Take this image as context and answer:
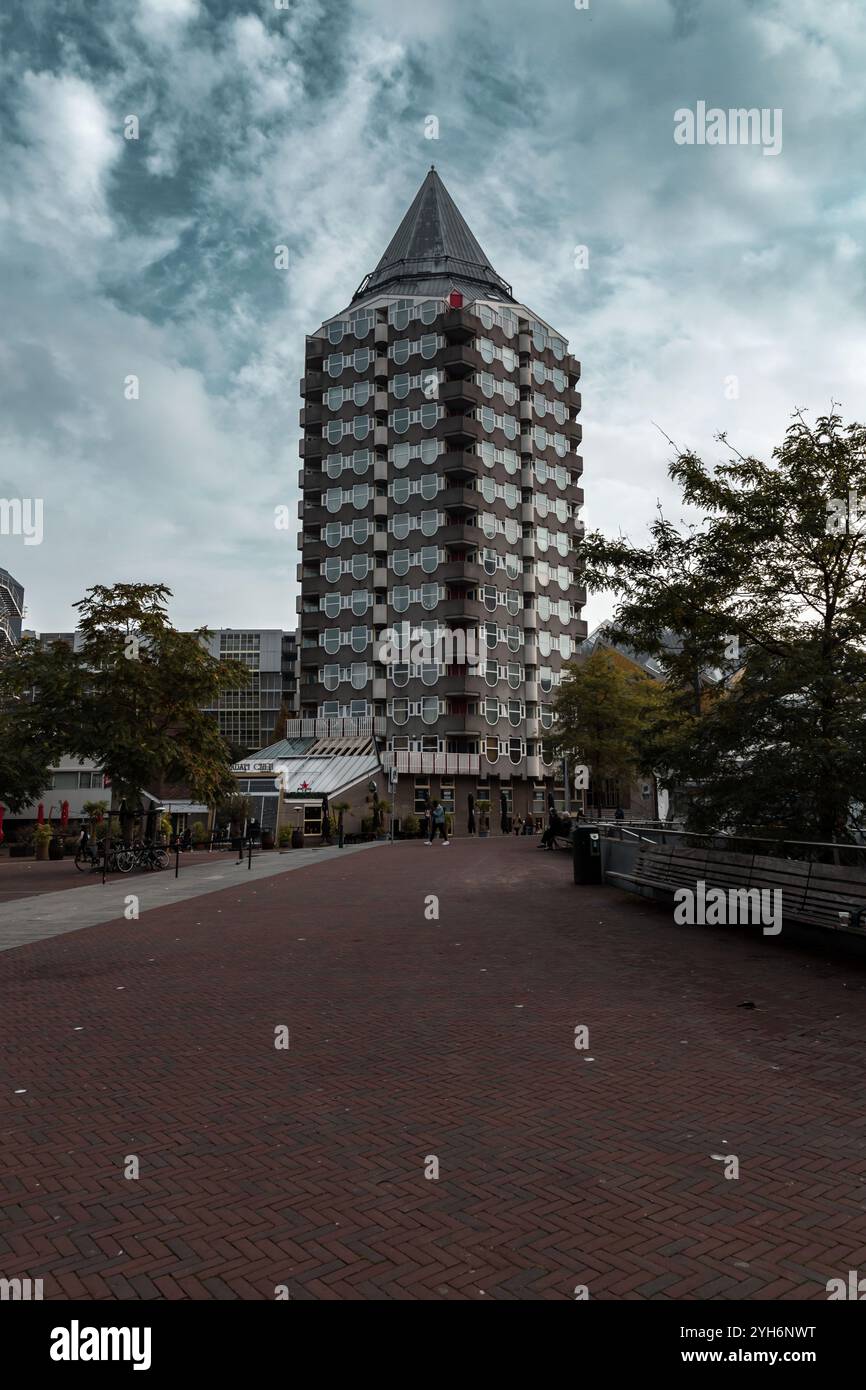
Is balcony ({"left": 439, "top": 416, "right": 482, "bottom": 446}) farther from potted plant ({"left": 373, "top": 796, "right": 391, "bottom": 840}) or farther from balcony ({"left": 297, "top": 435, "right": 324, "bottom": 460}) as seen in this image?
potted plant ({"left": 373, "top": 796, "right": 391, "bottom": 840})

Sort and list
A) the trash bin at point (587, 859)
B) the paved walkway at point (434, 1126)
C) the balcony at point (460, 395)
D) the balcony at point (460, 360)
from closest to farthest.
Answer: the paved walkway at point (434, 1126) < the trash bin at point (587, 859) < the balcony at point (460, 395) < the balcony at point (460, 360)

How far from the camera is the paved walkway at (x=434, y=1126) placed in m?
3.69

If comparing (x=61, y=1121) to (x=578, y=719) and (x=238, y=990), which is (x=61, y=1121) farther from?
(x=578, y=719)

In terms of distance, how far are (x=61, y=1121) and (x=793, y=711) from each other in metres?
9.59

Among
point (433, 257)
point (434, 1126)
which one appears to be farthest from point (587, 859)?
point (433, 257)

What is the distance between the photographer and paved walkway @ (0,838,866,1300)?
145 inches

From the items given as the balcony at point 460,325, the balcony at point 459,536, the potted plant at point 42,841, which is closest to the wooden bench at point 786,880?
the potted plant at point 42,841

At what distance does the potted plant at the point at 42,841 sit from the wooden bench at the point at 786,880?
26187mm

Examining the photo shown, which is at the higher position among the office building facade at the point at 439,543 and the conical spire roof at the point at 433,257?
the conical spire roof at the point at 433,257

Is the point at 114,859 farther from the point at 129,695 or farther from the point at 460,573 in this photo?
the point at 460,573

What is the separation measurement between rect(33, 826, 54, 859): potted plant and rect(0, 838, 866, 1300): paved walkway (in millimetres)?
26698

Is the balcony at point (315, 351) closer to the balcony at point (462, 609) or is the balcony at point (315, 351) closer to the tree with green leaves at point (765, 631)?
the balcony at point (462, 609)

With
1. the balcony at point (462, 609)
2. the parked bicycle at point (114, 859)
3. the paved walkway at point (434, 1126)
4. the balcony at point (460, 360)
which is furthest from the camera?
the balcony at point (460, 360)

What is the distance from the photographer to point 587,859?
20.2 meters
